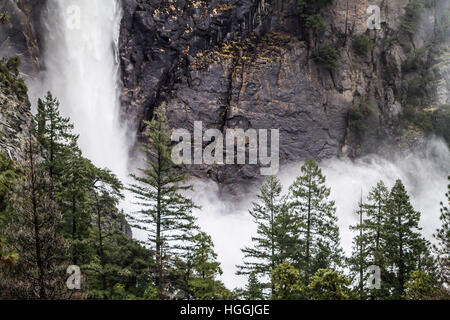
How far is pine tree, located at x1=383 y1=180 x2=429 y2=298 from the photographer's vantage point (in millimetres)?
16672

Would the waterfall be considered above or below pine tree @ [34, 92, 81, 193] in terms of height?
above

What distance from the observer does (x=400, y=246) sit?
55.9ft

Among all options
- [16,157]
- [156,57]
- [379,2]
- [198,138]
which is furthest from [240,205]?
[379,2]

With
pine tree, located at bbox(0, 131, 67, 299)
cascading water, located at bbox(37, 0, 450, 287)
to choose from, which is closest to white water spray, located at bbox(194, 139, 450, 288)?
cascading water, located at bbox(37, 0, 450, 287)

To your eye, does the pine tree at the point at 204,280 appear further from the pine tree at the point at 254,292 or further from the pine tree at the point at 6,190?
the pine tree at the point at 6,190

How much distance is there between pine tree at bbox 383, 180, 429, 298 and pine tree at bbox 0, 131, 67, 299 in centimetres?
1377

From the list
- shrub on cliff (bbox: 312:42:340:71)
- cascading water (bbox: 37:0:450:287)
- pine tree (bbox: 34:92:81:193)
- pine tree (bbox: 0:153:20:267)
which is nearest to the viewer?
pine tree (bbox: 0:153:20:267)

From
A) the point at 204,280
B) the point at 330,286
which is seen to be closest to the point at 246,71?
the point at 204,280

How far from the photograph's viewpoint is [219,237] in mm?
32969

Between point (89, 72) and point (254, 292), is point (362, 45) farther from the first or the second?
point (254, 292)

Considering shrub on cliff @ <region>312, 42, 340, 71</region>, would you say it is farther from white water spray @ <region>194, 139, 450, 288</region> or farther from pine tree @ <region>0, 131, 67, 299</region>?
pine tree @ <region>0, 131, 67, 299</region>

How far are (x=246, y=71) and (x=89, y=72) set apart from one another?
638 inches

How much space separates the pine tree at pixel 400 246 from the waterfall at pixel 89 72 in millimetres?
27580

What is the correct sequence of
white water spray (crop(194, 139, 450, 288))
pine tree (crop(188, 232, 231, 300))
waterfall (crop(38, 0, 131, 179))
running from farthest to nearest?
waterfall (crop(38, 0, 131, 179)), white water spray (crop(194, 139, 450, 288)), pine tree (crop(188, 232, 231, 300))
